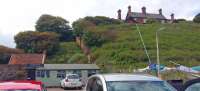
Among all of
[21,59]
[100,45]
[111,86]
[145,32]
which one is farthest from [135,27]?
[111,86]

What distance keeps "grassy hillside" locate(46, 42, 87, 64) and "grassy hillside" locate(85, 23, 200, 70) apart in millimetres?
2534

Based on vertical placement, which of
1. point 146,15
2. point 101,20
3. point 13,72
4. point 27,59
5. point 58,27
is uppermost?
point 146,15

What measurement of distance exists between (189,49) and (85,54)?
19.0 m

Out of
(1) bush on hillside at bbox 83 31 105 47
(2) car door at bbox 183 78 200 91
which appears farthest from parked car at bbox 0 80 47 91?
(1) bush on hillside at bbox 83 31 105 47

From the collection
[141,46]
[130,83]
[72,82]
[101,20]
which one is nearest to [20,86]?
[130,83]

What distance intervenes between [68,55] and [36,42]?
718cm

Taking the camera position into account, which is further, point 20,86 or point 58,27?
point 58,27

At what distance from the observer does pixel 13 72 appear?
57.8 metres

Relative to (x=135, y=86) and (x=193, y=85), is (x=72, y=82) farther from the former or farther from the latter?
(x=193, y=85)

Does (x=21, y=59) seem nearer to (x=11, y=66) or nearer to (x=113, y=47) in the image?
(x=11, y=66)

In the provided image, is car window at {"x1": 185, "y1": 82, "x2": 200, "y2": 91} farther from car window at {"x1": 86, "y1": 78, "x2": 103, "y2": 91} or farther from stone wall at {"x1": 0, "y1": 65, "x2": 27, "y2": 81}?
stone wall at {"x1": 0, "y1": 65, "x2": 27, "y2": 81}

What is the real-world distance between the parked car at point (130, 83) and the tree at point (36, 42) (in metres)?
73.1

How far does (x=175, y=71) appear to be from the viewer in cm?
4500

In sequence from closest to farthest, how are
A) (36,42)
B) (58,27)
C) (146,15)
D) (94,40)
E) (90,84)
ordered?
(90,84), (94,40), (36,42), (58,27), (146,15)
